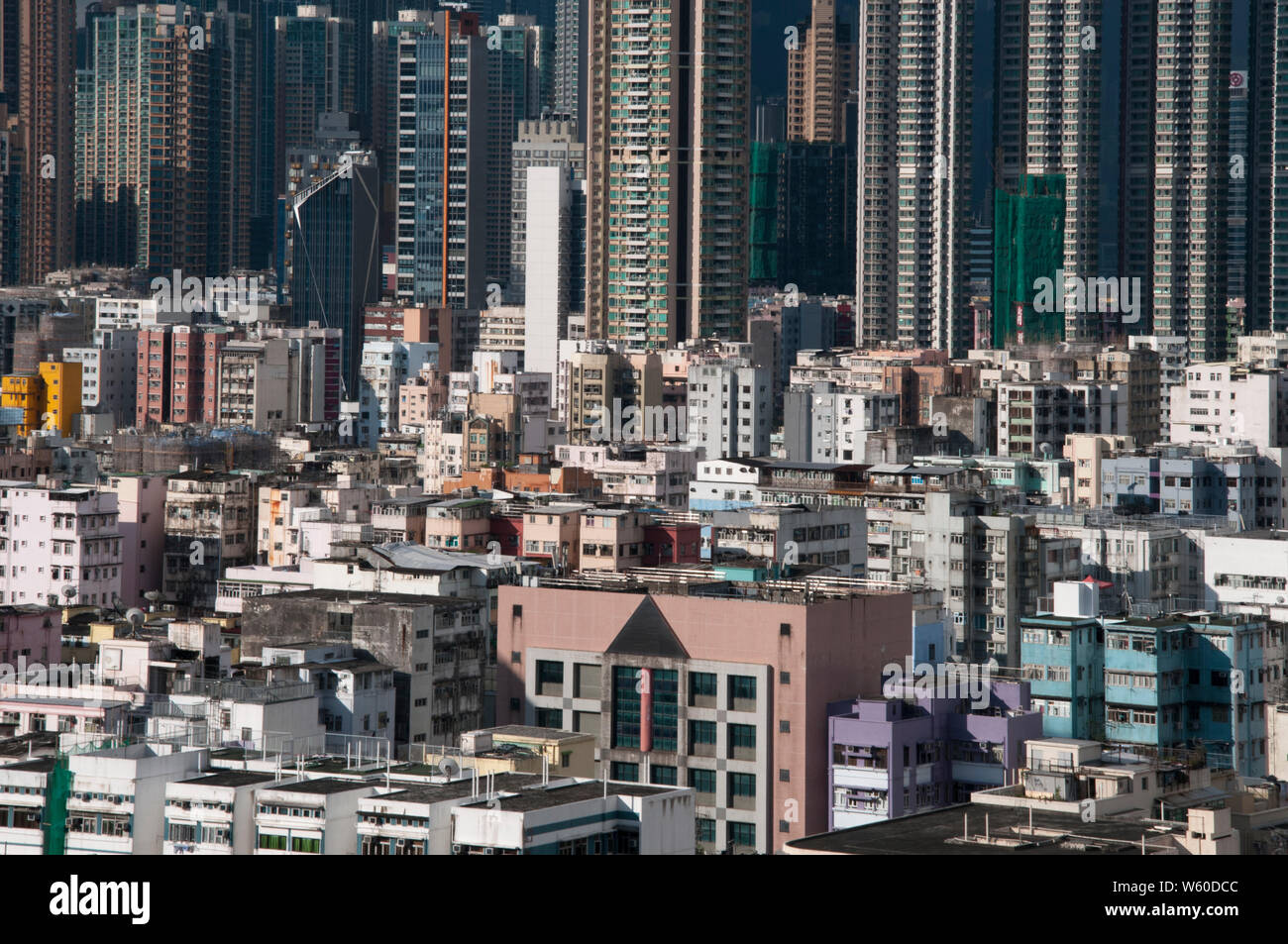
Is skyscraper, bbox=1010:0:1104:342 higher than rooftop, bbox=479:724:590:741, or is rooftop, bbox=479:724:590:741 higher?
skyscraper, bbox=1010:0:1104:342

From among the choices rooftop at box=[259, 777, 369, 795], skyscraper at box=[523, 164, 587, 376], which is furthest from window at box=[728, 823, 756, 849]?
skyscraper at box=[523, 164, 587, 376]

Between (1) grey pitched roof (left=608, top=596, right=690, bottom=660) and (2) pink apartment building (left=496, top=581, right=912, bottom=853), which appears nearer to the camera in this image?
(2) pink apartment building (left=496, top=581, right=912, bottom=853)

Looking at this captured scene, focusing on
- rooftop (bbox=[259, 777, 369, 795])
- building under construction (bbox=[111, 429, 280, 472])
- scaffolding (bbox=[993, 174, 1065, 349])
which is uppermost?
scaffolding (bbox=[993, 174, 1065, 349])

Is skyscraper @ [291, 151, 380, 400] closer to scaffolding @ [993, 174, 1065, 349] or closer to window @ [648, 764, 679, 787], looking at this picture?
scaffolding @ [993, 174, 1065, 349]

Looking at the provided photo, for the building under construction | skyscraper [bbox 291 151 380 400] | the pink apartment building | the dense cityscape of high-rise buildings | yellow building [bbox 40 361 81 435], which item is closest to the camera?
the dense cityscape of high-rise buildings

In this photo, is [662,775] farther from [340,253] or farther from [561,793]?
[340,253]

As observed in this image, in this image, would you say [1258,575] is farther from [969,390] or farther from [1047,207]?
[1047,207]

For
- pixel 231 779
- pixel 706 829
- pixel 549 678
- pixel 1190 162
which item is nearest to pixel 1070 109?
pixel 1190 162
